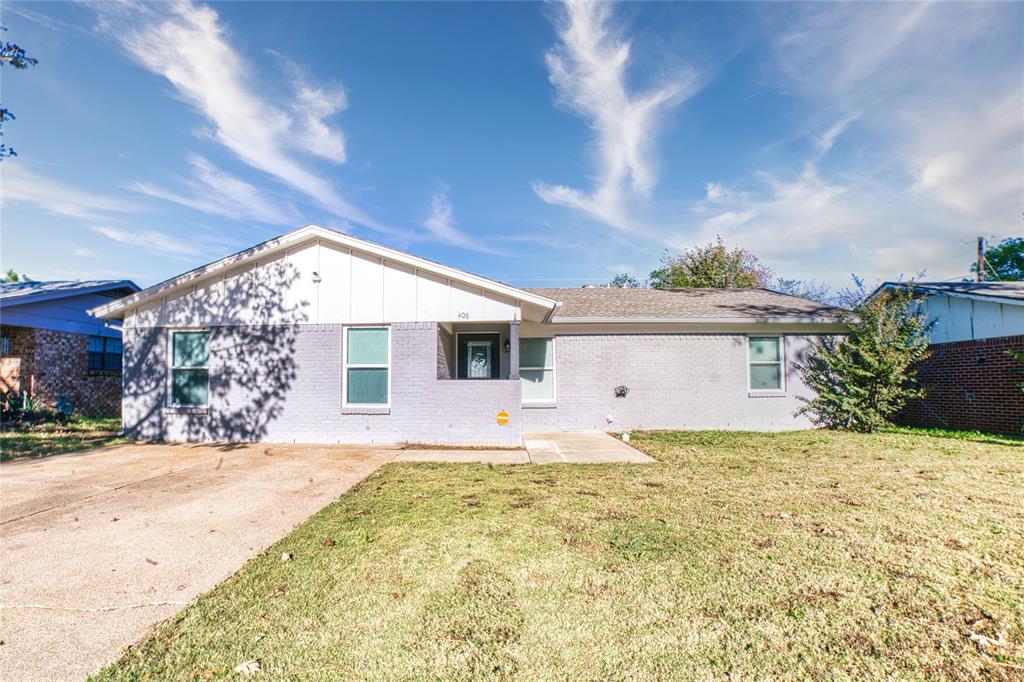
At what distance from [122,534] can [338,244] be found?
21.4 ft

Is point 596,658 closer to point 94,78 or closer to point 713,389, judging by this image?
point 713,389

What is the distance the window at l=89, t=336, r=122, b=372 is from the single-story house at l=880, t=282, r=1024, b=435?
2528cm

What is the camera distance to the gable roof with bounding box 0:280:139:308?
504 inches

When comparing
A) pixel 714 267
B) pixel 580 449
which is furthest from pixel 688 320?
pixel 714 267

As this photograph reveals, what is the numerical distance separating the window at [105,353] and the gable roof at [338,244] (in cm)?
860

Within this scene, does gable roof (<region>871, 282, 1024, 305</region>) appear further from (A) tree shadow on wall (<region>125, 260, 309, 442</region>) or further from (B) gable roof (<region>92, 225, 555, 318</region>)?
(A) tree shadow on wall (<region>125, 260, 309, 442</region>)

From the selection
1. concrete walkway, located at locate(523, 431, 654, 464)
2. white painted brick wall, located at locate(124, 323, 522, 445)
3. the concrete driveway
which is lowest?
concrete walkway, located at locate(523, 431, 654, 464)

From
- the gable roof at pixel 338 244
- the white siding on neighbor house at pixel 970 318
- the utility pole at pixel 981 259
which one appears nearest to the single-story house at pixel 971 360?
the white siding on neighbor house at pixel 970 318

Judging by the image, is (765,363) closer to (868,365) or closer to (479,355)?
(868,365)

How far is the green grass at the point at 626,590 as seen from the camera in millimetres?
2225

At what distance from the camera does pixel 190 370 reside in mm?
9867

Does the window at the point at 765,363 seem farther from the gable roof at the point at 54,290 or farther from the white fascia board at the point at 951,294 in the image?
the gable roof at the point at 54,290

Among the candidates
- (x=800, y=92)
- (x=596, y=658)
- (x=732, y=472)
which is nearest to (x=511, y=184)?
(x=800, y=92)

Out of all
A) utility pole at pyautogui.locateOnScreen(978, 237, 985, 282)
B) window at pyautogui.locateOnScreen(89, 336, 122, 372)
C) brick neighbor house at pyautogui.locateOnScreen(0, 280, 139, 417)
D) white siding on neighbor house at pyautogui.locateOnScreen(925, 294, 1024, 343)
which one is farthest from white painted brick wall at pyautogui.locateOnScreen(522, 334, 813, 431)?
utility pole at pyautogui.locateOnScreen(978, 237, 985, 282)
